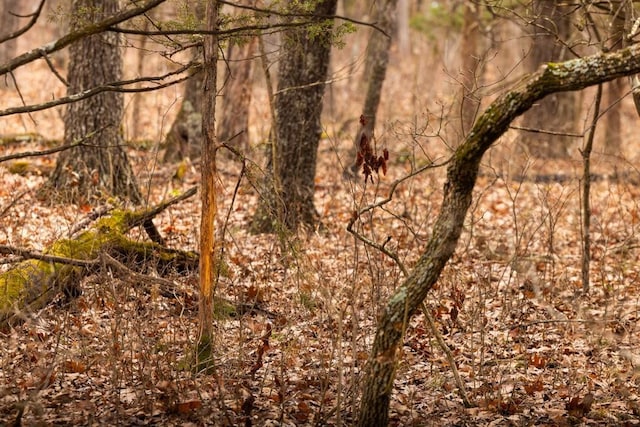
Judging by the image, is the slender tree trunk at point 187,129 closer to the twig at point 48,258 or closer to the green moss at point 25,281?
the green moss at point 25,281

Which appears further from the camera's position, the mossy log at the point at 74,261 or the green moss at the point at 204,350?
the mossy log at the point at 74,261

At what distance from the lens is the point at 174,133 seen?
13.6m

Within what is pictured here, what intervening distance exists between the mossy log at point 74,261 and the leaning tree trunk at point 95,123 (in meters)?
2.88

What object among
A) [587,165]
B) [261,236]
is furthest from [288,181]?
[587,165]

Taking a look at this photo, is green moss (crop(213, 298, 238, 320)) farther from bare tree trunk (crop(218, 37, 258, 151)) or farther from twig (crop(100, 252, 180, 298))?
bare tree trunk (crop(218, 37, 258, 151))

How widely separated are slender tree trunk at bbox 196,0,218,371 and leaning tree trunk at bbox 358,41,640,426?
4.86ft

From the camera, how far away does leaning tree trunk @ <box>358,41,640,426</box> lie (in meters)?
4.34

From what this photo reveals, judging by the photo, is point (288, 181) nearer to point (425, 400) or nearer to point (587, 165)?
point (587, 165)

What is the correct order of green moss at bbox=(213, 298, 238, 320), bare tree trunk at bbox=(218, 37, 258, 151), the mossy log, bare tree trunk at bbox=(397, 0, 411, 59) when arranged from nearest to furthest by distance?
1. the mossy log
2. green moss at bbox=(213, 298, 238, 320)
3. bare tree trunk at bbox=(218, 37, 258, 151)
4. bare tree trunk at bbox=(397, 0, 411, 59)

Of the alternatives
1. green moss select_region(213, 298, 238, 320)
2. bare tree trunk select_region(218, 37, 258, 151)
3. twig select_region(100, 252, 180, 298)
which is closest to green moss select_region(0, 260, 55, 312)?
twig select_region(100, 252, 180, 298)

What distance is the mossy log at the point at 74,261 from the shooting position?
21.0 ft

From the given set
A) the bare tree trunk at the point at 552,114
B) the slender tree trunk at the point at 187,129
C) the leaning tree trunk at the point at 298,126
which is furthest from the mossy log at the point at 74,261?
the bare tree trunk at the point at 552,114

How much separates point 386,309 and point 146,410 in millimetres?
1922

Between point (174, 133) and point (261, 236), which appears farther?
point (174, 133)
